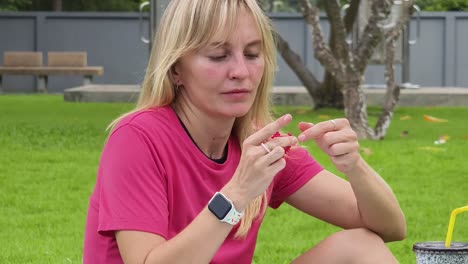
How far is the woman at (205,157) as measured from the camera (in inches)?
122

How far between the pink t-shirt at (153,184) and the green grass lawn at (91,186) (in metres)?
2.46

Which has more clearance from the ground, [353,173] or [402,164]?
[353,173]

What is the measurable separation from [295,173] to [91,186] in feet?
15.0

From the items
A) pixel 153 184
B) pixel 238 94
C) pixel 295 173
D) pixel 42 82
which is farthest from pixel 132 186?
pixel 42 82

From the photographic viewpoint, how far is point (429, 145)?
35.0ft

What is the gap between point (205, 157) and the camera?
11.5 feet

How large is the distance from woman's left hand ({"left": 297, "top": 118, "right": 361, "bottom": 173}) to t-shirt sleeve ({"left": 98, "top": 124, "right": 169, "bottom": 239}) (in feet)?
1.37

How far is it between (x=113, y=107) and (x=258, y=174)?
45.2ft

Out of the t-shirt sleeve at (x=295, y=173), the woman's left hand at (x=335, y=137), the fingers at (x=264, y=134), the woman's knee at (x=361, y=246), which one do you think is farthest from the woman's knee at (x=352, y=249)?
the fingers at (x=264, y=134)

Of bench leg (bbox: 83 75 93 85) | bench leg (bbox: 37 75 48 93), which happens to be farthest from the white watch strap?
bench leg (bbox: 37 75 48 93)

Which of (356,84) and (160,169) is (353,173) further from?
(356,84)

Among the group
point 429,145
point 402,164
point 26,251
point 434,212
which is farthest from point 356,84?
point 26,251

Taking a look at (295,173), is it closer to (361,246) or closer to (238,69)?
(361,246)

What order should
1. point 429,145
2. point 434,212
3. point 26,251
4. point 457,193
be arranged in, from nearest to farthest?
point 26,251 < point 434,212 < point 457,193 < point 429,145
